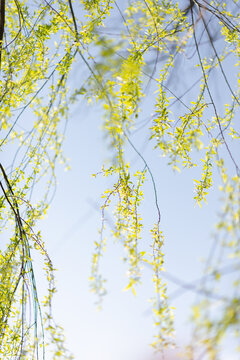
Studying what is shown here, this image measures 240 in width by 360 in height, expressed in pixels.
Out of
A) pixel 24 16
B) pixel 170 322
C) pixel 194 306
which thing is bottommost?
pixel 194 306

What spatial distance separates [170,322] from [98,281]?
0.92 ft

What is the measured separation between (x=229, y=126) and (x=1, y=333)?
1.28 meters

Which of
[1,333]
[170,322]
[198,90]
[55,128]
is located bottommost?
[170,322]

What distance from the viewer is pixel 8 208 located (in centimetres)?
184

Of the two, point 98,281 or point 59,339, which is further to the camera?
point 59,339

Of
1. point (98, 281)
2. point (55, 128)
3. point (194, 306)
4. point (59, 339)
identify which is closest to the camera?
point (194, 306)

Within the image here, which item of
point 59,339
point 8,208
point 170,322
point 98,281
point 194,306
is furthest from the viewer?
point 8,208

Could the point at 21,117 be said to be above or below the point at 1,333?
above

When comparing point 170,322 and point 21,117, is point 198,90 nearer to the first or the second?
point 21,117

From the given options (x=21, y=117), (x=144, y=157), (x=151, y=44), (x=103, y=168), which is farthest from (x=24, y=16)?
(x=144, y=157)

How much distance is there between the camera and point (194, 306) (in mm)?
617

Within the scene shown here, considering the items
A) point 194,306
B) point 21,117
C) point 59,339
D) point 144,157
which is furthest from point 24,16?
point 194,306

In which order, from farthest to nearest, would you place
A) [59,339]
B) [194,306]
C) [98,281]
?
[59,339], [98,281], [194,306]

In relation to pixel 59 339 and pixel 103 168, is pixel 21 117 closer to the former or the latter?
pixel 103 168
